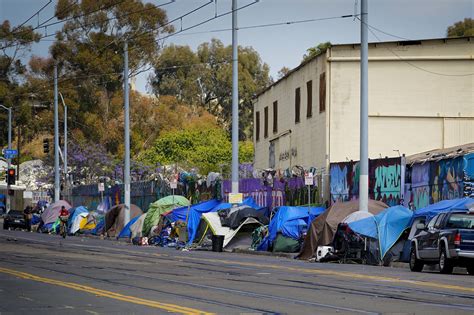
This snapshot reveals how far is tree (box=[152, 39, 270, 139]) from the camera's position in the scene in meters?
114

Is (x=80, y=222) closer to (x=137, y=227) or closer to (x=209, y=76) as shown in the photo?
(x=137, y=227)

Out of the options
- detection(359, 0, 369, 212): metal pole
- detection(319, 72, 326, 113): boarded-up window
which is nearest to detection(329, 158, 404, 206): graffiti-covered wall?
detection(359, 0, 369, 212): metal pole

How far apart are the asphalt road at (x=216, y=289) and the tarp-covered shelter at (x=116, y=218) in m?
29.6

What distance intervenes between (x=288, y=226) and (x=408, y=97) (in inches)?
556

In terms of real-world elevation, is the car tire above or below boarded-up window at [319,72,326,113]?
below

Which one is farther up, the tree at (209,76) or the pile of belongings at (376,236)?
the tree at (209,76)

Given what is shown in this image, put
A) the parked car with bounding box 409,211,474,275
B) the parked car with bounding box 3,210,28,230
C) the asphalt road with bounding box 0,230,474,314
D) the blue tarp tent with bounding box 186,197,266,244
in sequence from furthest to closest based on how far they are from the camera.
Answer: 1. the parked car with bounding box 3,210,28,230
2. the blue tarp tent with bounding box 186,197,266,244
3. the parked car with bounding box 409,211,474,275
4. the asphalt road with bounding box 0,230,474,314

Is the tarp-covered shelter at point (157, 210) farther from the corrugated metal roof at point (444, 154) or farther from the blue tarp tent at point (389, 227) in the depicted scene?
the blue tarp tent at point (389, 227)

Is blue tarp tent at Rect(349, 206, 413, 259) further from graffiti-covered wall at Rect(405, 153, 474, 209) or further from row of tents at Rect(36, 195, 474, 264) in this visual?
graffiti-covered wall at Rect(405, 153, 474, 209)

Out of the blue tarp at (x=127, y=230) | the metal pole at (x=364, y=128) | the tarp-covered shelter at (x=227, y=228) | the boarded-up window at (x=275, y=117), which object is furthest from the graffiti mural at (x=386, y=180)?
the boarded-up window at (x=275, y=117)

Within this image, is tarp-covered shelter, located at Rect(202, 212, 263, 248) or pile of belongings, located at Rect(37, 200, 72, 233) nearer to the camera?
tarp-covered shelter, located at Rect(202, 212, 263, 248)

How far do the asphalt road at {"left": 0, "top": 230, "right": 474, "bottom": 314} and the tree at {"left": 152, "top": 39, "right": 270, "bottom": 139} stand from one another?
84.2 m

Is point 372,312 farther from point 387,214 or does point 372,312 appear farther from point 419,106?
→ point 419,106

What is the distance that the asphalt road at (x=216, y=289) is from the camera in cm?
1617
